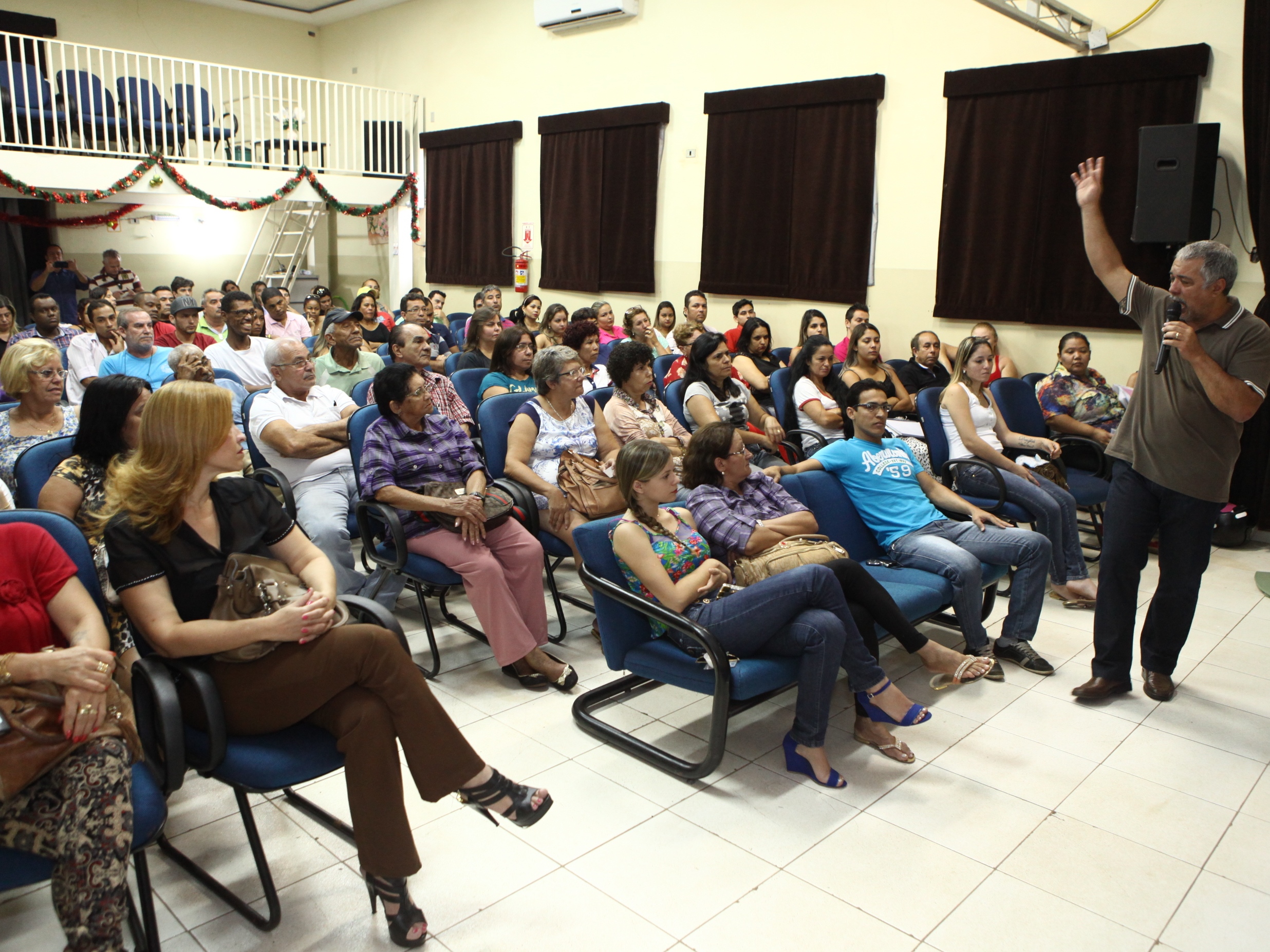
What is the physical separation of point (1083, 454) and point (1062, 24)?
3.07 m

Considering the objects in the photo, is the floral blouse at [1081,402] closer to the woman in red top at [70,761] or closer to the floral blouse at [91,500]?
the floral blouse at [91,500]

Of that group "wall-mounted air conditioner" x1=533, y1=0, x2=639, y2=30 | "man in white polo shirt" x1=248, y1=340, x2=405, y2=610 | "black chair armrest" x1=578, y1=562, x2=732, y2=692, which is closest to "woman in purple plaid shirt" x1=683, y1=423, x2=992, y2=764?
"black chair armrest" x1=578, y1=562, x2=732, y2=692

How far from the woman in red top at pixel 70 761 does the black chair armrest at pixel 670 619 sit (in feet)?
4.12

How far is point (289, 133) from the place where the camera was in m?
10.3

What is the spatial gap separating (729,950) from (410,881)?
77cm

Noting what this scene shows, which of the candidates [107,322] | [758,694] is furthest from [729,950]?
[107,322]

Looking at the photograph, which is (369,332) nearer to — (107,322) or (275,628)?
(107,322)

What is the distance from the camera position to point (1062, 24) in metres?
6.00

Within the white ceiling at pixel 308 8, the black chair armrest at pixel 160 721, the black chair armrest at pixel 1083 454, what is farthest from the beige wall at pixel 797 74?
the black chair armrest at pixel 160 721

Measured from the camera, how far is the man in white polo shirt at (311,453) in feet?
11.5

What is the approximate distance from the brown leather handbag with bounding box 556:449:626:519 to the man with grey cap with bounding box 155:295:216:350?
3.02 metres

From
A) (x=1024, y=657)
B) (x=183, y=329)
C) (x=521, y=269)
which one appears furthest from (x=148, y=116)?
(x=1024, y=657)

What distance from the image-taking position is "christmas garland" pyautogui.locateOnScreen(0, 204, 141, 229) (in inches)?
365

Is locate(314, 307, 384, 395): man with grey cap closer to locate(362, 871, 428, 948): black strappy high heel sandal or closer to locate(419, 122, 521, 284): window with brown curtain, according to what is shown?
locate(362, 871, 428, 948): black strappy high heel sandal
